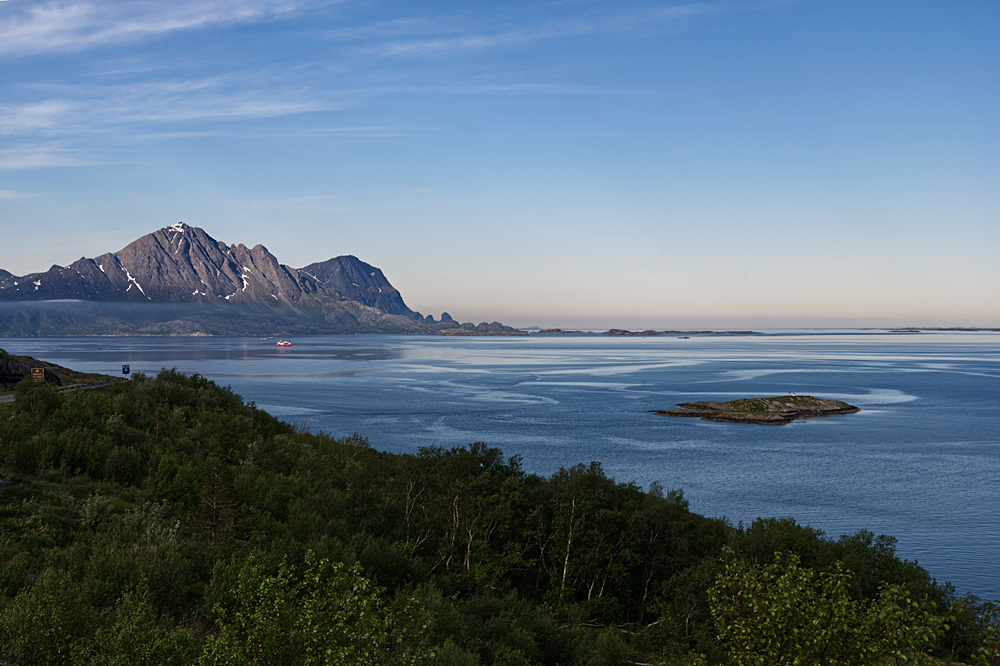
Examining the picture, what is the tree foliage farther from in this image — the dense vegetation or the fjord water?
the fjord water

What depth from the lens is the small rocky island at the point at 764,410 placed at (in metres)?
104

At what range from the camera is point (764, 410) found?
10706 cm

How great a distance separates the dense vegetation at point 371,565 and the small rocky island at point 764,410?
66.6 metres

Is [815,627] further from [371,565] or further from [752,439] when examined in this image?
[752,439]

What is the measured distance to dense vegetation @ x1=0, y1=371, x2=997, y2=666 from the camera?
488 inches

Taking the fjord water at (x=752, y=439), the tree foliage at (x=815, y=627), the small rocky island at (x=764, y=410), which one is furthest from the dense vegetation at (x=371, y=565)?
the small rocky island at (x=764, y=410)

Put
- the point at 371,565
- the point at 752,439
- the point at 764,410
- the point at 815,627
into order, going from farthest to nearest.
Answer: the point at 764,410 < the point at 752,439 < the point at 371,565 < the point at 815,627

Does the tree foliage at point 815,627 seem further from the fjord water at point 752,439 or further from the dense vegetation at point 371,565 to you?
the fjord water at point 752,439

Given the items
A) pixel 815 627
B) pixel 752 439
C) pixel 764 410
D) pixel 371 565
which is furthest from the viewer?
pixel 764 410

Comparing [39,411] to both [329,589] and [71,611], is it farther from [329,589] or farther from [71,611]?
[329,589]

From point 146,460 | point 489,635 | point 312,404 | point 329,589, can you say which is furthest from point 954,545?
point 312,404

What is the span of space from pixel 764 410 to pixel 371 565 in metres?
96.5

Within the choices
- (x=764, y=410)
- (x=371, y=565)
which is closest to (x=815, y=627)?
(x=371, y=565)

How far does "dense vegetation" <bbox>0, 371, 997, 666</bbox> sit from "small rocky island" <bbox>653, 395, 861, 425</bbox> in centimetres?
6661
